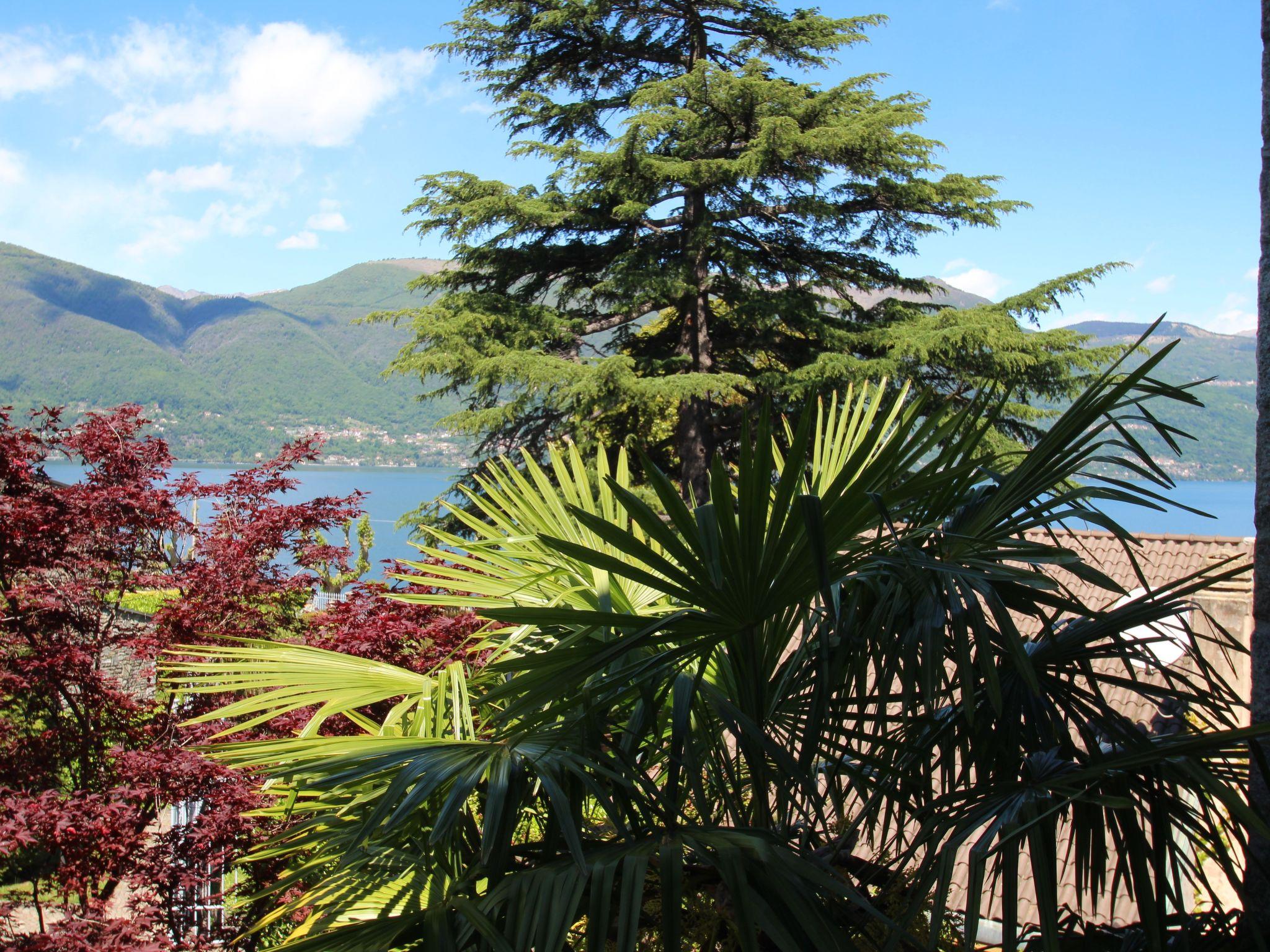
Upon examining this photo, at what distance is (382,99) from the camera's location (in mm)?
22938

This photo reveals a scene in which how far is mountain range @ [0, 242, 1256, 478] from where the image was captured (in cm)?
7881

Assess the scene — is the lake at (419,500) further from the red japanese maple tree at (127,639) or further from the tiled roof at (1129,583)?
the red japanese maple tree at (127,639)

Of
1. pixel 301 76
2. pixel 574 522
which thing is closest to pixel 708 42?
pixel 301 76

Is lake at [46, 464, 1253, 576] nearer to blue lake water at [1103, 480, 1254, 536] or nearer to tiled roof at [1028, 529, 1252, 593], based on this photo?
blue lake water at [1103, 480, 1254, 536]

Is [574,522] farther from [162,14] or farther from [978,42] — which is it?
[162,14]

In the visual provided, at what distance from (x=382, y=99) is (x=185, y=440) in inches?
2030

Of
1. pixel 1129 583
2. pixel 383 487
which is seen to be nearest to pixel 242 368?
pixel 383 487

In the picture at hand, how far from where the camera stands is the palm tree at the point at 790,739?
5.83 feet

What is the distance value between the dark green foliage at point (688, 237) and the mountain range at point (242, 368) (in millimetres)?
33593

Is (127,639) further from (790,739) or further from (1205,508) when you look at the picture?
(1205,508)

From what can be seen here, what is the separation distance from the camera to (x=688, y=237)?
15125 mm

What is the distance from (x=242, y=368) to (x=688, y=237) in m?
125

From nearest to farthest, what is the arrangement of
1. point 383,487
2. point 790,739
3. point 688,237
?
1. point 790,739
2. point 688,237
3. point 383,487

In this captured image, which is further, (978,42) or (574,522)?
(978,42)
